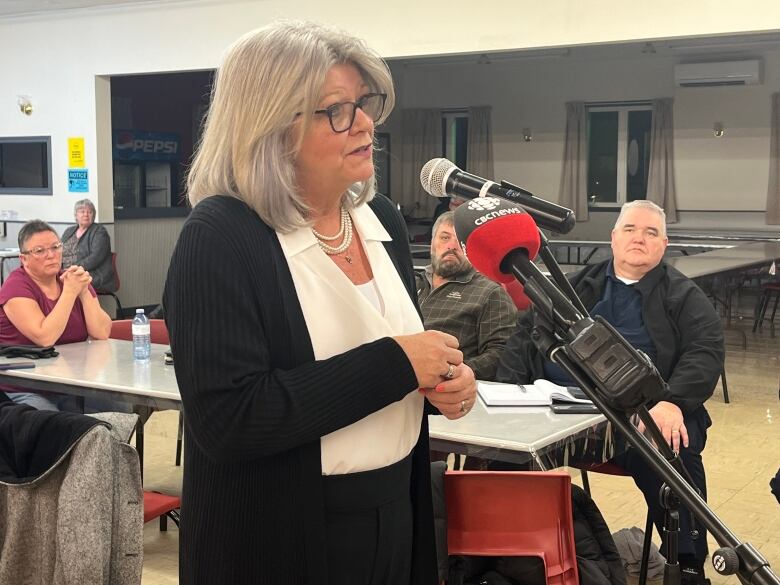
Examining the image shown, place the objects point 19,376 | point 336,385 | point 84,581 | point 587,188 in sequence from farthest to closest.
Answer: point 587,188 < point 19,376 < point 84,581 < point 336,385

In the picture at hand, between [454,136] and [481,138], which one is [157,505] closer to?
[481,138]

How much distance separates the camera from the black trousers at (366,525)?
1.33m

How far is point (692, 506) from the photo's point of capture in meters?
0.92

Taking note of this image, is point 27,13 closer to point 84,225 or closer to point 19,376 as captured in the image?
point 84,225

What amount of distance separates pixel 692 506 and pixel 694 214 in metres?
13.0

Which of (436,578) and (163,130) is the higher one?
(163,130)

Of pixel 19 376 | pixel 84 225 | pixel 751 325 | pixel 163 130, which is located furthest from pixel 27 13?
pixel 751 325

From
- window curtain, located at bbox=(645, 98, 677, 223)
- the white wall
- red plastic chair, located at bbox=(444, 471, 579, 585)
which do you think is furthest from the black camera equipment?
window curtain, located at bbox=(645, 98, 677, 223)

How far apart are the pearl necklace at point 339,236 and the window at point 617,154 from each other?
41.9ft

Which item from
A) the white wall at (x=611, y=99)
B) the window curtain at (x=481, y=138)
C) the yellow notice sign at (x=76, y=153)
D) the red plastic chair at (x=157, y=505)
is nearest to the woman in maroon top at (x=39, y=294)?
the red plastic chair at (x=157, y=505)

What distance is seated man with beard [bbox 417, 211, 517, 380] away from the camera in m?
3.94

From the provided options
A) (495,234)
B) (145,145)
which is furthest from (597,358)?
(145,145)

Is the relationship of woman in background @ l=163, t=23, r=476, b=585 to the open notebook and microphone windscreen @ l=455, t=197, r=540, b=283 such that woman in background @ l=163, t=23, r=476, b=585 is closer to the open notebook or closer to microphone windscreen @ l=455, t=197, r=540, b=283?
microphone windscreen @ l=455, t=197, r=540, b=283

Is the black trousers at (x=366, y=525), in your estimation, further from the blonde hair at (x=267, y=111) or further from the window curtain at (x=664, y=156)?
the window curtain at (x=664, y=156)
